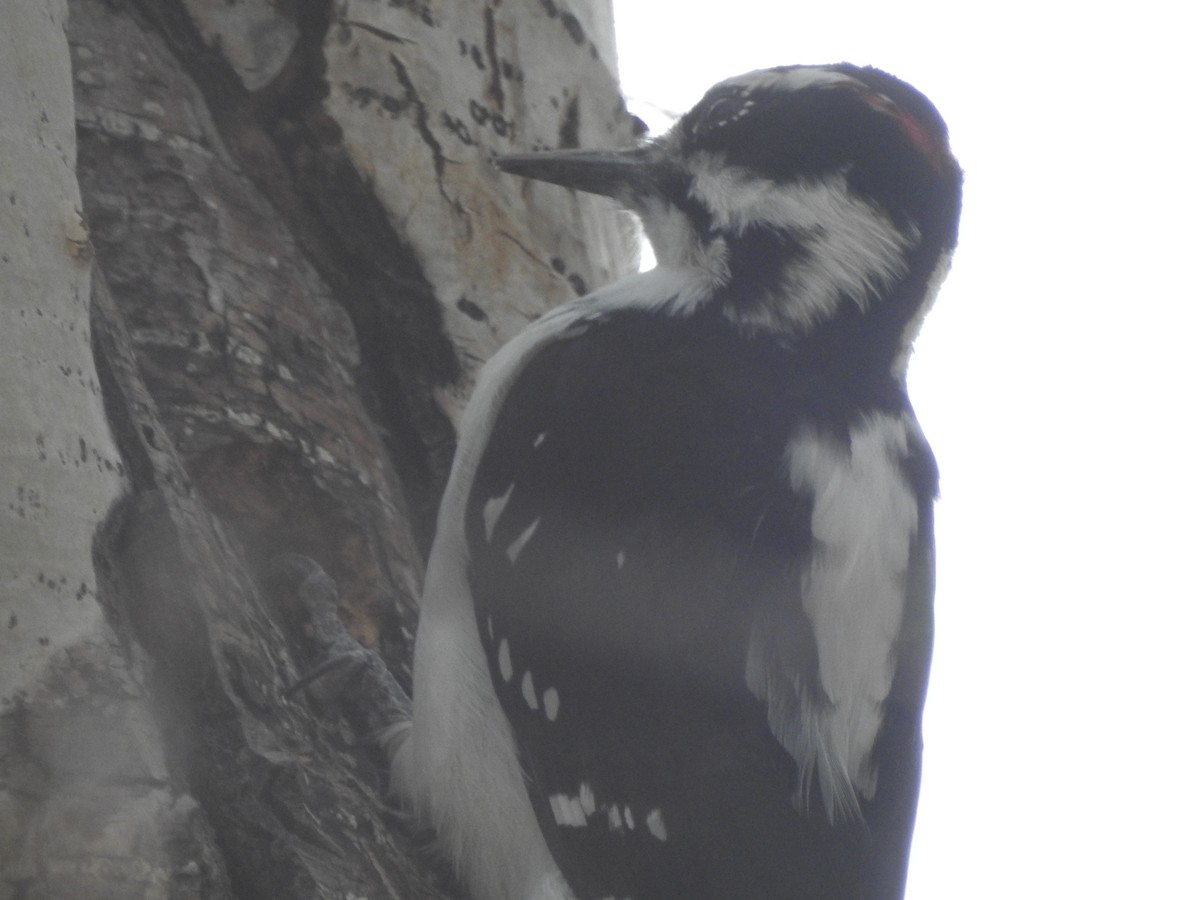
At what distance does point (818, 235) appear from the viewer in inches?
93.2

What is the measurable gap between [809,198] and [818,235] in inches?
2.5

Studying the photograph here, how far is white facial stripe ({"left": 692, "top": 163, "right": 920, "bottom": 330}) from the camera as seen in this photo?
2344 mm

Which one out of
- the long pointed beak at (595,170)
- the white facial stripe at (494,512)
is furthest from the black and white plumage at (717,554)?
the long pointed beak at (595,170)

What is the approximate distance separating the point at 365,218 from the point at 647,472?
877 mm

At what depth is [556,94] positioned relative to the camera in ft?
9.43

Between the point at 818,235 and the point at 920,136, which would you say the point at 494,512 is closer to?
the point at 818,235

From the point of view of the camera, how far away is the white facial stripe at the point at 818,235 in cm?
234

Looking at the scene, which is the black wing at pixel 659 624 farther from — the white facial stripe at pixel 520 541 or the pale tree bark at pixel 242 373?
the pale tree bark at pixel 242 373

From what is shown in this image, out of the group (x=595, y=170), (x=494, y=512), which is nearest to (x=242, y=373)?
(x=494, y=512)

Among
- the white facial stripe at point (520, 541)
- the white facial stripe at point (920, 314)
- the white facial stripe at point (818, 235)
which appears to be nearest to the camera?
the white facial stripe at point (520, 541)

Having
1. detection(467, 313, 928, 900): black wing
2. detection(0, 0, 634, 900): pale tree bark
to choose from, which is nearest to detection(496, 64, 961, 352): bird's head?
detection(467, 313, 928, 900): black wing

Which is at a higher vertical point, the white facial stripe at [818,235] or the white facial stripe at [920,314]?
the white facial stripe at [818,235]

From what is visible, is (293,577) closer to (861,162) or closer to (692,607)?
(692,607)

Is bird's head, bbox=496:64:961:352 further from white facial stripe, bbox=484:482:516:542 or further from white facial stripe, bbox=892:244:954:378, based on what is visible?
white facial stripe, bbox=484:482:516:542
